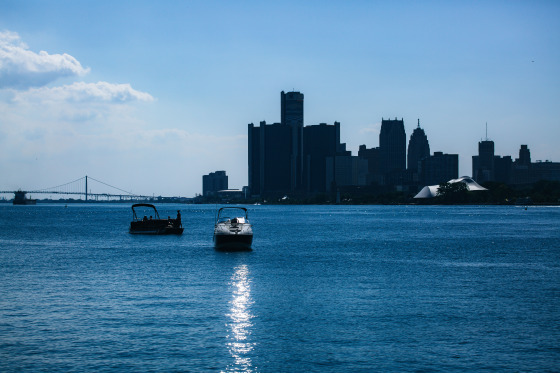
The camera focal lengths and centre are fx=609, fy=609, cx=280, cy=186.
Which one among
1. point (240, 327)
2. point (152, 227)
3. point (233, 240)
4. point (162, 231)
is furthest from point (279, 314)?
point (152, 227)

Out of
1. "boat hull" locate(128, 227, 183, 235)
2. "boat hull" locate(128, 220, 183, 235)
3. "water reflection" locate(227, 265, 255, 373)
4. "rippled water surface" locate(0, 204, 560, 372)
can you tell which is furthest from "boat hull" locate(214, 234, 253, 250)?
"boat hull" locate(128, 220, 183, 235)

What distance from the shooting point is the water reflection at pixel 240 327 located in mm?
26656

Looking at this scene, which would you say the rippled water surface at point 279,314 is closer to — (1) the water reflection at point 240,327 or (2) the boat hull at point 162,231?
(1) the water reflection at point 240,327

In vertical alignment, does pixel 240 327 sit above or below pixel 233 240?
below

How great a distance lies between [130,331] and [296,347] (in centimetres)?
901

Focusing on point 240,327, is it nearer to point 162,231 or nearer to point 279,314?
point 279,314

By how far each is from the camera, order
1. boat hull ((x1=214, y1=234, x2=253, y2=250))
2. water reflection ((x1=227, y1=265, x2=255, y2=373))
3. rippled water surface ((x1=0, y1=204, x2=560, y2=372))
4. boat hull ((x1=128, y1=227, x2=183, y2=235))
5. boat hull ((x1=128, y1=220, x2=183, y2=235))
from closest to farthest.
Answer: water reflection ((x1=227, y1=265, x2=255, y2=373))
rippled water surface ((x1=0, y1=204, x2=560, y2=372))
boat hull ((x1=214, y1=234, x2=253, y2=250))
boat hull ((x1=128, y1=227, x2=183, y2=235))
boat hull ((x1=128, y1=220, x2=183, y2=235))

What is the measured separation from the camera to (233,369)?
25703mm

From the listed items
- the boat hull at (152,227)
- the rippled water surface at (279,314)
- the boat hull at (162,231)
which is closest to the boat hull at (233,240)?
the rippled water surface at (279,314)

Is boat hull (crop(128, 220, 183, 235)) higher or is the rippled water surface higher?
boat hull (crop(128, 220, 183, 235))

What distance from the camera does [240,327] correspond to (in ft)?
109

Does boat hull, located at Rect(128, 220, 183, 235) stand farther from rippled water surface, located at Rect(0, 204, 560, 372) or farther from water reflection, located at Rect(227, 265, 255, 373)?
water reflection, located at Rect(227, 265, 255, 373)

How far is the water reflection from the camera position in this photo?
26656mm

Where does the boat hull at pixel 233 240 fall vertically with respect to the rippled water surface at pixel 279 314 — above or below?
Answer: above
